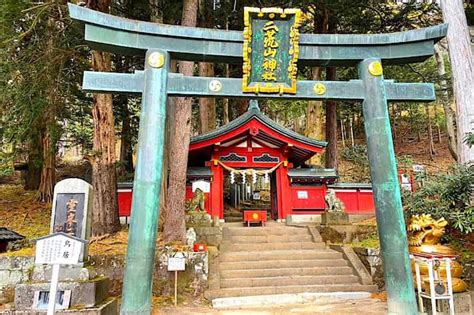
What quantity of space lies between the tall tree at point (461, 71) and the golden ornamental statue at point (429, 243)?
2420mm

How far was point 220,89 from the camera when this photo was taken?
14.8 feet

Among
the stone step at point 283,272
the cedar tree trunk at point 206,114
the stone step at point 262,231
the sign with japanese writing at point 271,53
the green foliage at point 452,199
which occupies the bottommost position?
the stone step at point 283,272

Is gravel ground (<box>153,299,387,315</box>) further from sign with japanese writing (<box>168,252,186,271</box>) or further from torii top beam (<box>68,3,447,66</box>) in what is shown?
torii top beam (<box>68,3,447,66</box>)

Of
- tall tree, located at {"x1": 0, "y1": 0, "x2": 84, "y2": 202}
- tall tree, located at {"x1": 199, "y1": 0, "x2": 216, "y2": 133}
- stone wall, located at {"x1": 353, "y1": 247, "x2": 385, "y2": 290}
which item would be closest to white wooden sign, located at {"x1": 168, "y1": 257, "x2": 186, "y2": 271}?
stone wall, located at {"x1": 353, "y1": 247, "x2": 385, "y2": 290}

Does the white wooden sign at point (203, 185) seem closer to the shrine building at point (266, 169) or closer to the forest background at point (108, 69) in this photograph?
the shrine building at point (266, 169)

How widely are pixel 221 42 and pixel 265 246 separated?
6.73 m

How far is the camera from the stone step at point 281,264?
28.1 feet

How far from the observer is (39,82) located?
27.7 ft

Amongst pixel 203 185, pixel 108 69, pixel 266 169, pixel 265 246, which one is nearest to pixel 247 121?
pixel 266 169

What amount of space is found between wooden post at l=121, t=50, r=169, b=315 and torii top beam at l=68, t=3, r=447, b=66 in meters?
0.25

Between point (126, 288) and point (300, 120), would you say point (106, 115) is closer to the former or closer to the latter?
point (126, 288)

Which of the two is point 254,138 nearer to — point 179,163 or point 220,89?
point 179,163

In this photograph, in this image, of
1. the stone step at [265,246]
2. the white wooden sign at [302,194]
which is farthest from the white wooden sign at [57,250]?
the white wooden sign at [302,194]

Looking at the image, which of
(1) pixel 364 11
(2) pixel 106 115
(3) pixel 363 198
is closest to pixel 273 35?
(2) pixel 106 115
